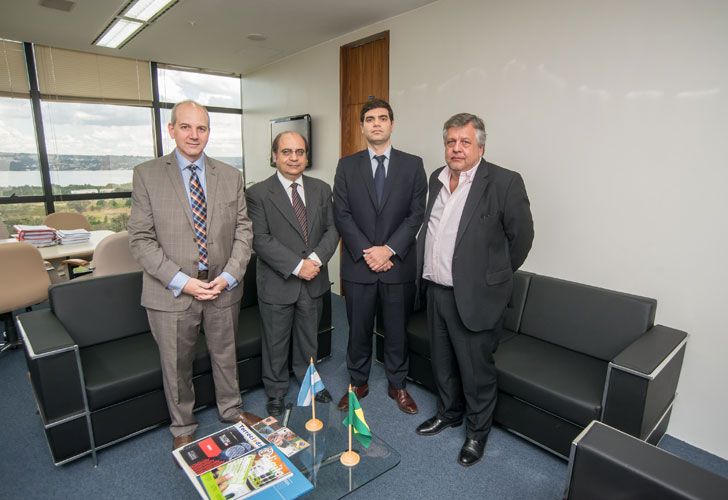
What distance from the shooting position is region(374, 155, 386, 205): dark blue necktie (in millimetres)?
2430

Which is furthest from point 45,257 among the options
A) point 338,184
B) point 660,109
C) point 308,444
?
point 660,109

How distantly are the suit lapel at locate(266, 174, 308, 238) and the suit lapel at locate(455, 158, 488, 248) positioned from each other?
94 centimetres

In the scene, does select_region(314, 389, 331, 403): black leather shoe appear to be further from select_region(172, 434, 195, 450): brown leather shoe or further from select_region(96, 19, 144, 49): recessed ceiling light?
select_region(96, 19, 144, 49): recessed ceiling light

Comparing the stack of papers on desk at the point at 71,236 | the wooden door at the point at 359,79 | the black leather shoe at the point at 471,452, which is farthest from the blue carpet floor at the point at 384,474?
the wooden door at the point at 359,79

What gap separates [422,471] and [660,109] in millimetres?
2309

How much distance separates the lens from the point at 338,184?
252cm

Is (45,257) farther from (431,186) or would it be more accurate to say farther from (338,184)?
(431,186)

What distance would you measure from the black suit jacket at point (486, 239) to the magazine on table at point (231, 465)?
1095 millimetres

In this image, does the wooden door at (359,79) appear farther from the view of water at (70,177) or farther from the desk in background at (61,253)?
the view of water at (70,177)

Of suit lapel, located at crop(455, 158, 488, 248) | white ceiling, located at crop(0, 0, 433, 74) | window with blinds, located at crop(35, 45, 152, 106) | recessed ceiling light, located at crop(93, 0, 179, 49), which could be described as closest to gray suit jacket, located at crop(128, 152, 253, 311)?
suit lapel, located at crop(455, 158, 488, 248)

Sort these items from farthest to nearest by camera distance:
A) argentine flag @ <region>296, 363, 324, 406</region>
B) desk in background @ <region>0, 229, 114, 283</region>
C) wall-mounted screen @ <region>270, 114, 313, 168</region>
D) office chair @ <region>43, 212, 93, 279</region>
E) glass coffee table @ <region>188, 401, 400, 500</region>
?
wall-mounted screen @ <region>270, 114, 313, 168</region> < office chair @ <region>43, 212, 93, 279</region> < desk in background @ <region>0, 229, 114, 283</region> < argentine flag @ <region>296, 363, 324, 406</region> < glass coffee table @ <region>188, 401, 400, 500</region>

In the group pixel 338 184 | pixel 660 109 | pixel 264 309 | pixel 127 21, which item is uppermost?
pixel 127 21

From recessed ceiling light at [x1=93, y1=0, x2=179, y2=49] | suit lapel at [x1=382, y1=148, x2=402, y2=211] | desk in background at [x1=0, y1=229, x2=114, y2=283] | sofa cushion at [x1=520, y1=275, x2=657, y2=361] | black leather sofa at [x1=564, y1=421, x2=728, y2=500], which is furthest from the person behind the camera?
recessed ceiling light at [x1=93, y1=0, x2=179, y2=49]

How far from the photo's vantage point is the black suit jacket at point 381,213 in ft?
7.93
